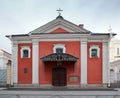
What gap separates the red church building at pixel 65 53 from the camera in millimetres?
34562

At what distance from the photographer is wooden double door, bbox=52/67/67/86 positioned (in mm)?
34812

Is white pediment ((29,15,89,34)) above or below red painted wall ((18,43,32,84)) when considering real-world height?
above

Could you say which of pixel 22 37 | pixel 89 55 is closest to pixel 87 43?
pixel 89 55

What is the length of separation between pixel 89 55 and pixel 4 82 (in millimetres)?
10401

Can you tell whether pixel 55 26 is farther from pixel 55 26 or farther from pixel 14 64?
pixel 14 64

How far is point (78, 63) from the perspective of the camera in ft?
113

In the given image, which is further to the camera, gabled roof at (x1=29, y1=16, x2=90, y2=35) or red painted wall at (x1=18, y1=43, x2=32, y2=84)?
red painted wall at (x1=18, y1=43, x2=32, y2=84)

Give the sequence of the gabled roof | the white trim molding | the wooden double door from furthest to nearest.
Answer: the gabled roof → the wooden double door → the white trim molding

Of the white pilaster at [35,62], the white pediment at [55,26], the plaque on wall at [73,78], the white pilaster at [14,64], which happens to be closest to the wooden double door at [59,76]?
the plaque on wall at [73,78]

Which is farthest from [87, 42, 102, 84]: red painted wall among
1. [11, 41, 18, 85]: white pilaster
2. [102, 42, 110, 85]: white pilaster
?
[11, 41, 18, 85]: white pilaster

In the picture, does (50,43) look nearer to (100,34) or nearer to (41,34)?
(41,34)

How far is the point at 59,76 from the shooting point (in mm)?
35031

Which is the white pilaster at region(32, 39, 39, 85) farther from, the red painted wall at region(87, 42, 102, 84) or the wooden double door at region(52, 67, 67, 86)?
the red painted wall at region(87, 42, 102, 84)

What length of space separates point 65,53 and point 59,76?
2.71m
